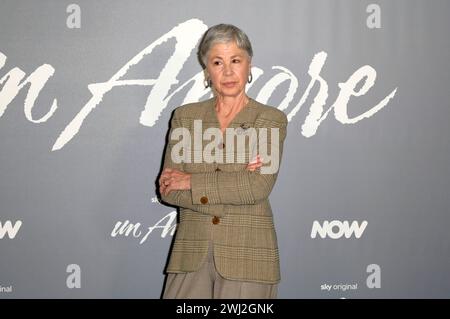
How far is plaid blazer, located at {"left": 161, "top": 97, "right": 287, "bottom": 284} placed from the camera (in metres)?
2.45

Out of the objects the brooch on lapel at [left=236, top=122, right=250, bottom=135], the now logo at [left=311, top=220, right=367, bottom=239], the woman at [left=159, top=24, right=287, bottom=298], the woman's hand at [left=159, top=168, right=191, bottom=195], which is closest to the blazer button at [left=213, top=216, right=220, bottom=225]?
the woman at [left=159, top=24, right=287, bottom=298]

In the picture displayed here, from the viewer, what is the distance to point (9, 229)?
3.37 m

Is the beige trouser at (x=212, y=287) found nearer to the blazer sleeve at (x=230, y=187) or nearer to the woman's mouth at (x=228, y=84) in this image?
the blazer sleeve at (x=230, y=187)

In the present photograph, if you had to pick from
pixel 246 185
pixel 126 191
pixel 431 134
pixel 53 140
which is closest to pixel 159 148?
pixel 126 191

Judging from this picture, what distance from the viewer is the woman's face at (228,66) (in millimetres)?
2621

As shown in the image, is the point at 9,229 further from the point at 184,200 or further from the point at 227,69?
the point at 227,69

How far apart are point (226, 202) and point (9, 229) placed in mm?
1509

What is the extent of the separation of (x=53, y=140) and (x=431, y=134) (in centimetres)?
215

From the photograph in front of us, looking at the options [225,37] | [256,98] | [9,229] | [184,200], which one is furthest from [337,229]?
[9,229]

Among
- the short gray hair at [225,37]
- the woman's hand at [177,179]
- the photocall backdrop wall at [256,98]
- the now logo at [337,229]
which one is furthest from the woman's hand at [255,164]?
the now logo at [337,229]

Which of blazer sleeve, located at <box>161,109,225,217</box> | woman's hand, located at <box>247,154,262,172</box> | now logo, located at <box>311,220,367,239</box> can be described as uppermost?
woman's hand, located at <box>247,154,262,172</box>

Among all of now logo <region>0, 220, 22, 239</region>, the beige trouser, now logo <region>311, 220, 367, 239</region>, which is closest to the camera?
the beige trouser

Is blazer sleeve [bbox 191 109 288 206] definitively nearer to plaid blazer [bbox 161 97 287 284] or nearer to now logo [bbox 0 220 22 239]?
plaid blazer [bbox 161 97 287 284]

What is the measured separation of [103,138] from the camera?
11.1 feet
